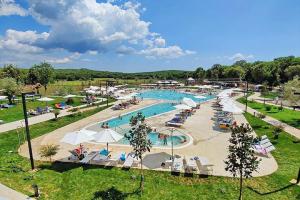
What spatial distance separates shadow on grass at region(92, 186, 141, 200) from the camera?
518 inches

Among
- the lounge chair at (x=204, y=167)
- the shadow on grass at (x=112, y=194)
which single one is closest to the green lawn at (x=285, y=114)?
the lounge chair at (x=204, y=167)

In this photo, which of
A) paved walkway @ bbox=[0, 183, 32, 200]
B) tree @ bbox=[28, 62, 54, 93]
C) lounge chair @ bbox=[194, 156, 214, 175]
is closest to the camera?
paved walkway @ bbox=[0, 183, 32, 200]

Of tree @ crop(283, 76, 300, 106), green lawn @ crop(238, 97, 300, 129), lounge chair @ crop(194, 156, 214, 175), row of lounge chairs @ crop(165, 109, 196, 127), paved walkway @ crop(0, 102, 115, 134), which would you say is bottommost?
lounge chair @ crop(194, 156, 214, 175)

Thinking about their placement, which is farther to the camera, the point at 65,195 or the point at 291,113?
the point at 291,113

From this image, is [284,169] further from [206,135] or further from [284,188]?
[206,135]

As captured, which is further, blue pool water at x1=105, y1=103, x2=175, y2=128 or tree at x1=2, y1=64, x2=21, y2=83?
tree at x1=2, y1=64, x2=21, y2=83

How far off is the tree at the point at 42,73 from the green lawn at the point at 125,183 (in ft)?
160

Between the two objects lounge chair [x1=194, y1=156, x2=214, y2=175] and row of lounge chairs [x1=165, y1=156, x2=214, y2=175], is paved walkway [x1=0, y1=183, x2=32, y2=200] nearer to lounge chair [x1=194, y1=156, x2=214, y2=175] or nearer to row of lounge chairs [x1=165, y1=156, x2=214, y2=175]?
row of lounge chairs [x1=165, y1=156, x2=214, y2=175]

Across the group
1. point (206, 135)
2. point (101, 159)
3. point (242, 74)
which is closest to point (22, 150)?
point (101, 159)

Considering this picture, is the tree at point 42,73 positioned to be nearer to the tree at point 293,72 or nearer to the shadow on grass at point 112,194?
the shadow on grass at point 112,194

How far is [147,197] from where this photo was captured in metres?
13.4

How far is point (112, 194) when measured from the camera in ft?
44.1

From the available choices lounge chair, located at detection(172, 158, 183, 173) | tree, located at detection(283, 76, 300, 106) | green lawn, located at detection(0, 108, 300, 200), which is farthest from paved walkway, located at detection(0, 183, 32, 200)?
tree, located at detection(283, 76, 300, 106)

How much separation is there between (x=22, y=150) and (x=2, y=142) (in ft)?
11.4
